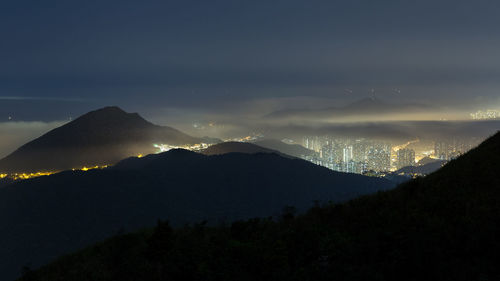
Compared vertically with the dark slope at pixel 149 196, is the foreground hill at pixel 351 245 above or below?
above

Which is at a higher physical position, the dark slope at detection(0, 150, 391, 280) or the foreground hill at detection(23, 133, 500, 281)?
the foreground hill at detection(23, 133, 500, 281)

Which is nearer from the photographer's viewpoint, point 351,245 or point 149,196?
→ point 351,245

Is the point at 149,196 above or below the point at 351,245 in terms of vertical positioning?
below

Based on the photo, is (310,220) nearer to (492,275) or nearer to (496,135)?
(492,275)

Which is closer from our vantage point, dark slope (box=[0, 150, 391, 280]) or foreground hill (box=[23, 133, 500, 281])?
foreground hill (box=[23, 133, 500, 281])

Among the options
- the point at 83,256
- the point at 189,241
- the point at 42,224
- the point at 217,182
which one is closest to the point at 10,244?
the point at 42,224
